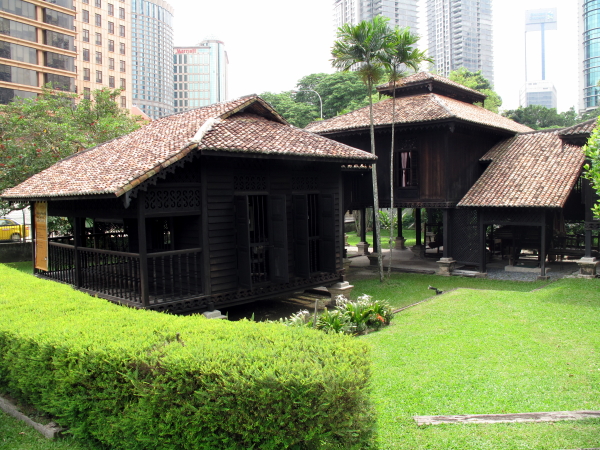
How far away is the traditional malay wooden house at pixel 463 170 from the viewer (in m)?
16.2

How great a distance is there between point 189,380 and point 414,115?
15.4 meters

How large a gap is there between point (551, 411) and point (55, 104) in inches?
952

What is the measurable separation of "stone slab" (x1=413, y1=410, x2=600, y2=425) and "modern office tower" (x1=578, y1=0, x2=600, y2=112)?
95.9 m

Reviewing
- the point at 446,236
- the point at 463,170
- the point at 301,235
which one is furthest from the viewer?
the point at 463,170

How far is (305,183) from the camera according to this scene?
1250 cm

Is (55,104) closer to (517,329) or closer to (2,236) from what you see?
(2,236)

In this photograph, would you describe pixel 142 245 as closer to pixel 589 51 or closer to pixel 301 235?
pixel 301 235

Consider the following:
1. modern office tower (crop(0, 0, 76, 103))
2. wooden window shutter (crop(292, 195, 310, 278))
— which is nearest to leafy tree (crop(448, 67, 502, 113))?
wooden window shutter (crop(292, 195, 310, 278))

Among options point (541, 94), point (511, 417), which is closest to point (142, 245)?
point (511, 417)

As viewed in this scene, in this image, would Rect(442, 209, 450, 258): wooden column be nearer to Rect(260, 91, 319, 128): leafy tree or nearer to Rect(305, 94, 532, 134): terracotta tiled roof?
Rect(305, 94, 532, 134): terracotta tiled roof

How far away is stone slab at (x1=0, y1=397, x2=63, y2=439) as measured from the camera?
5.36m

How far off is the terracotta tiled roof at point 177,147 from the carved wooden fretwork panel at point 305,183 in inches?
34.0

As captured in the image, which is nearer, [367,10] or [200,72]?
[367,10]

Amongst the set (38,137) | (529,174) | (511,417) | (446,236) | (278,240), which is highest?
(38,137)
